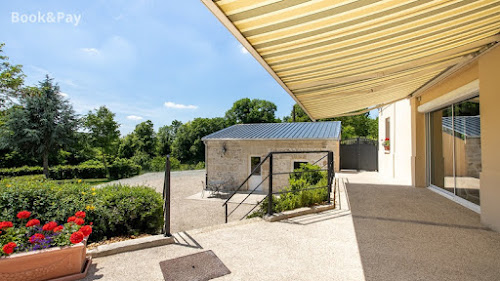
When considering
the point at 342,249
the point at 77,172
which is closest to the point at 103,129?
the point at 77,172

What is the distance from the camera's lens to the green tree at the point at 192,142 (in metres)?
37.4

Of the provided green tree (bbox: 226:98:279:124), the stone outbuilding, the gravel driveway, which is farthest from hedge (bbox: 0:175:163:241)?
green tree (bbox: 226:98:279:124)

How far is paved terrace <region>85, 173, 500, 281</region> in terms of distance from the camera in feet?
7.16

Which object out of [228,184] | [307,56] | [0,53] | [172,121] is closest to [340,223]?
[307,56]

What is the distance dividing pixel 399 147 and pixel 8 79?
23956 mm

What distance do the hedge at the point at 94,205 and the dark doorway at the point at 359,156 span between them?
13573 mm

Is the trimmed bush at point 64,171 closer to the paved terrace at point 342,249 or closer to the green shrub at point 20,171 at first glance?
the green shrub at point 20,171

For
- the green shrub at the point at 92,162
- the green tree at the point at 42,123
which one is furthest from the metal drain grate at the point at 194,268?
the green shrub at the point at 92,162

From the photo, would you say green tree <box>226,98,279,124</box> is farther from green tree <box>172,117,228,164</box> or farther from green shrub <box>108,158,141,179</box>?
green shrub <box>108,158,141,179</box>

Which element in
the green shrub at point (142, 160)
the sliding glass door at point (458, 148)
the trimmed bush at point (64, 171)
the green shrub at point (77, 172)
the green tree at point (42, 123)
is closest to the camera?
the sliding glass door at point (458, 148)

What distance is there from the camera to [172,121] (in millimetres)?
51406

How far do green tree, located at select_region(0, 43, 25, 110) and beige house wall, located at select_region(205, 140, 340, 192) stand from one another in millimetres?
14853

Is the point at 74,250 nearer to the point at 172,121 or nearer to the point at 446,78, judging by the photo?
the point at 446,78

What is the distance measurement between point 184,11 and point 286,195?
13.8 feet
